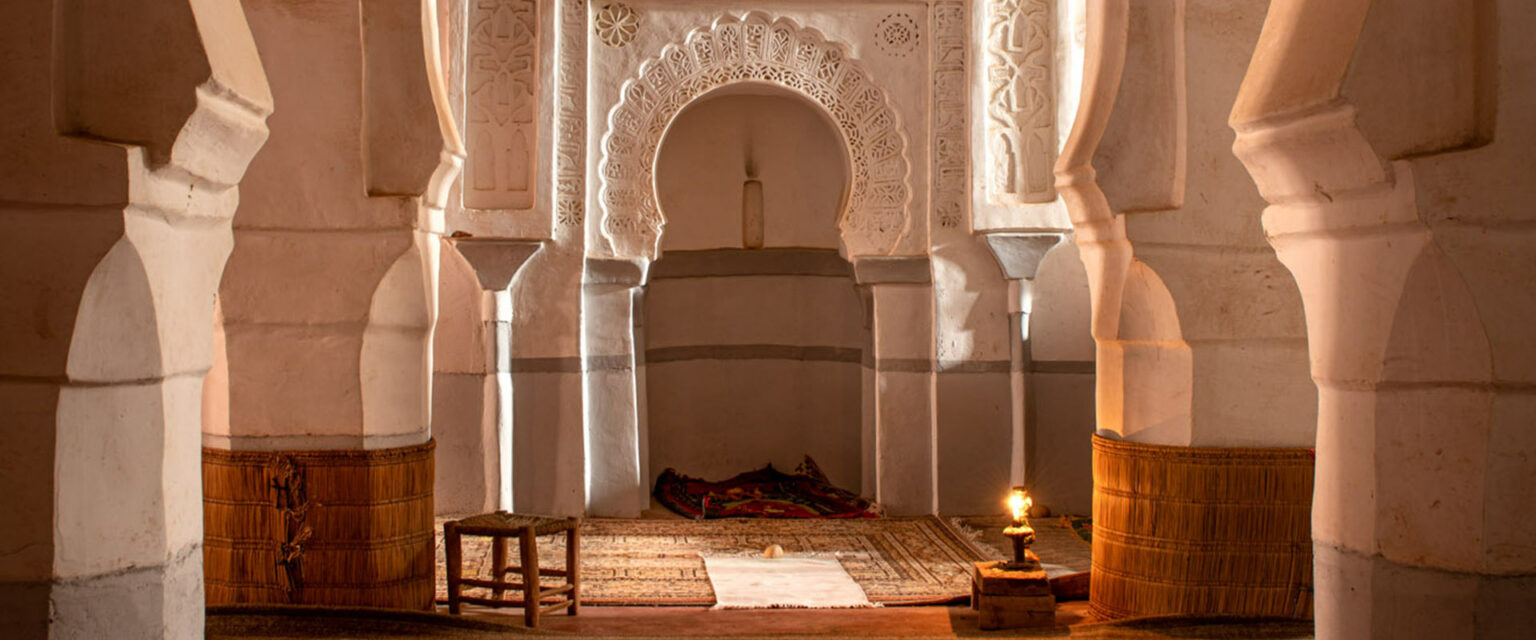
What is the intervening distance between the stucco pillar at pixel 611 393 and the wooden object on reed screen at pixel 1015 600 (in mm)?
4037

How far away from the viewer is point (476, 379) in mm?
8617

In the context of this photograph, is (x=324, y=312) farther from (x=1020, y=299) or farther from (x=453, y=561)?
(x=1020, y=299)

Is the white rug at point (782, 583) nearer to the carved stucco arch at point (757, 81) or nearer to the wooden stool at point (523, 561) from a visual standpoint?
the wooden stool at point (523, 561)

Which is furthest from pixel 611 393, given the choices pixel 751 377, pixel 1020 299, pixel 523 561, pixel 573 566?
pixel 523 561

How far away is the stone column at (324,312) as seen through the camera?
16.3ft

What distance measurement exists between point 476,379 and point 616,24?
8.14 ft

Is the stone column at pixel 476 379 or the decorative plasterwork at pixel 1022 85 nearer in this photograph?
the stone column at pixel 476 379

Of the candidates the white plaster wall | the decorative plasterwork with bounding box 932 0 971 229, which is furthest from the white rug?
the white plaster wall

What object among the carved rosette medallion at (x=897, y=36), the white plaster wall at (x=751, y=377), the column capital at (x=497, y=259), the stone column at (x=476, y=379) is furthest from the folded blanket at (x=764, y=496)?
the carved rosette medallion at (x=897, y=36)

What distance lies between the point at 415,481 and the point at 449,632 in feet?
3.02

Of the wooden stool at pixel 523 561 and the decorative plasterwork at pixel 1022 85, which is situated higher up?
the decorative plasterwork at pixel 1022 85

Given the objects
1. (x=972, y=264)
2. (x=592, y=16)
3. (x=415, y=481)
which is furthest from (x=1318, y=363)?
(x=592, y=16)

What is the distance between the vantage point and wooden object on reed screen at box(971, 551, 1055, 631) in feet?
16.9

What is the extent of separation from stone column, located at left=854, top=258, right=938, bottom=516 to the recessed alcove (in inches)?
59.8
